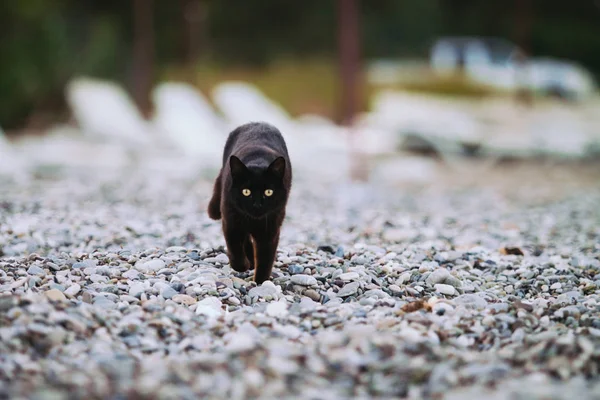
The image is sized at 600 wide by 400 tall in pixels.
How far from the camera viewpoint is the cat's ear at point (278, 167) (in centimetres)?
485

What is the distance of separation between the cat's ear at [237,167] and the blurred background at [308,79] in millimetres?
8246

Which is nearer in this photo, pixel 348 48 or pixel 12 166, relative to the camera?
pixel 12 166

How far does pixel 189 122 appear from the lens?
19.5 metres

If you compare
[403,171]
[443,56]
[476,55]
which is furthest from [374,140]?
[443,56]

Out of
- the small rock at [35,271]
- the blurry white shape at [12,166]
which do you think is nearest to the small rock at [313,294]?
the small rock at [35,271]

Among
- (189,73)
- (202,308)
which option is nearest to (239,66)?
(189,73)

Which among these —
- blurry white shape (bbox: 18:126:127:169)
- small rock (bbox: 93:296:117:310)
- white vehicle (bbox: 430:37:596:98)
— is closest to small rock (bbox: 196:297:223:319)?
small rock (bbox: 93:296:117:310)

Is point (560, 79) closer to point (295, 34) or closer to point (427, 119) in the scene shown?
point (427, 119)

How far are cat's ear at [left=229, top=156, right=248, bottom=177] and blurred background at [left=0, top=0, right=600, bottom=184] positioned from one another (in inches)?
325

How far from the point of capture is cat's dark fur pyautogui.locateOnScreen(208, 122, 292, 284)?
4.85 m

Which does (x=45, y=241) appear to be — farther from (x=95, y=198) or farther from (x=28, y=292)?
(x=95, y=198)

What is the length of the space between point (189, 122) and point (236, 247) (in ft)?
48.3

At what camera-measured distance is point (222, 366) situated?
3.57 m

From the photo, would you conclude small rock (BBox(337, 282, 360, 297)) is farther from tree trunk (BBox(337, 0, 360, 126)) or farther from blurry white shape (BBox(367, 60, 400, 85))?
blurry white shape (BBox(367, 60, 400, 85))
